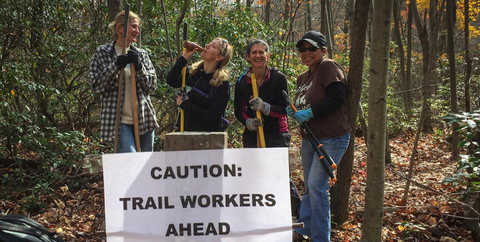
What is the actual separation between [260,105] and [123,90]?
4.28ft

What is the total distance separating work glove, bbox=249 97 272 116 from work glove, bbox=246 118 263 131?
11cm

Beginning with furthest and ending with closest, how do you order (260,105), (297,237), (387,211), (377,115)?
(387,211), (297,237), (260,105), (377,115)

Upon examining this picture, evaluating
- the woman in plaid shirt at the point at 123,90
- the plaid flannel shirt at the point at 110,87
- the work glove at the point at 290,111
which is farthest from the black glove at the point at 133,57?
the work glove at the point at 290,111

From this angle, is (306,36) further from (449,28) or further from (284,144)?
(449,28)

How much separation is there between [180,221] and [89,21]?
5.37 m

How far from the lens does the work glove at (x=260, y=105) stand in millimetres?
3814

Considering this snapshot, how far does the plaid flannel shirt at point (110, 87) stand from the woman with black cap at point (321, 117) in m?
1.37

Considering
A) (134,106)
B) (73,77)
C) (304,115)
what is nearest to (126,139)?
(134,106)

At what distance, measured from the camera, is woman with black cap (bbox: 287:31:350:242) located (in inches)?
138

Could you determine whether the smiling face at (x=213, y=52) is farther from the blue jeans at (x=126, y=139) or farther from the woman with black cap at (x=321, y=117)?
the blue jeans at (x=126, y=139)

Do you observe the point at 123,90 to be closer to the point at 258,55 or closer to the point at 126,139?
the point at 126,139

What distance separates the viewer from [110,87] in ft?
12.0

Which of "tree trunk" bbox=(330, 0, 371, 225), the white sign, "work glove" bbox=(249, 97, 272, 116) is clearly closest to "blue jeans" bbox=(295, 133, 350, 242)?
"tree trunk" bbox=(330, 0, 371, 225)

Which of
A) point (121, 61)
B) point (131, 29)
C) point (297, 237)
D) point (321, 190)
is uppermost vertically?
point (131, 29)
